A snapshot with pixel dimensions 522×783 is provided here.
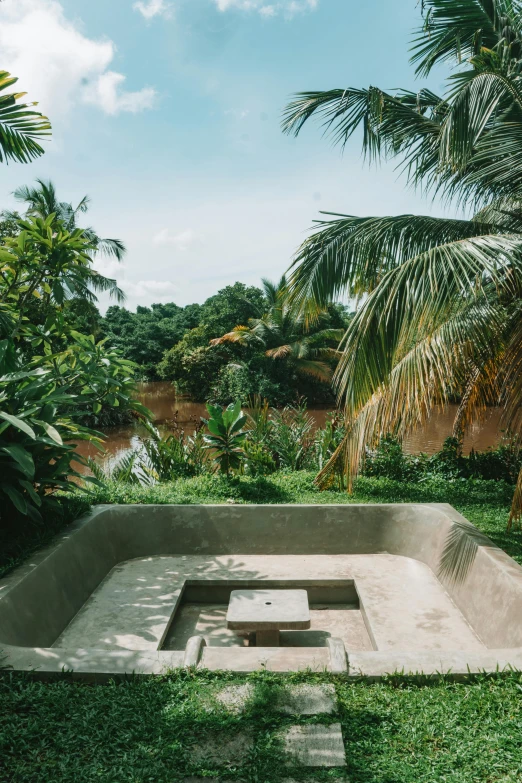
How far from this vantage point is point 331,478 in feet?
21.0

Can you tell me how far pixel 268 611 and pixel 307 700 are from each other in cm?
122

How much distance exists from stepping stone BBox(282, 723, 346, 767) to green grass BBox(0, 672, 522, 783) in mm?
37

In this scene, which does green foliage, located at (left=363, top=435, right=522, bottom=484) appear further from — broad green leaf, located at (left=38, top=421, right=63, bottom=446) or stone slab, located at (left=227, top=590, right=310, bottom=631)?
broad green leaf, located at (left=38, top=421, right=63, bottom=446)

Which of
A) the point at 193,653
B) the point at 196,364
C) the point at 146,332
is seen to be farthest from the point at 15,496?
the point at 146,332

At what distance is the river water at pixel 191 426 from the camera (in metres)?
12.0

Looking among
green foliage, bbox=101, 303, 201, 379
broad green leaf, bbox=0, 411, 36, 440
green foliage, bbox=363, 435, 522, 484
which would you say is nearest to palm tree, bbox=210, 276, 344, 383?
green foliage, bbox=101, 303, 201, 379

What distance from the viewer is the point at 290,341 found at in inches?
900

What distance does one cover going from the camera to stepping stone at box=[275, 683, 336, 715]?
7.78 feet

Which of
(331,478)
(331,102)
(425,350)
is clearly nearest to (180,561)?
(331,478)

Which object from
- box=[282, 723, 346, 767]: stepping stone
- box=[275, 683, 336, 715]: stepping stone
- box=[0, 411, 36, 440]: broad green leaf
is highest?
box=[0, 411, 36, 440]: broad green leaf

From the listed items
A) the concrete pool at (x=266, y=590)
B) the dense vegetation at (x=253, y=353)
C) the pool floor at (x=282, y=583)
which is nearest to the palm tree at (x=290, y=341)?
the dense vegetation at (x=253, y=353)

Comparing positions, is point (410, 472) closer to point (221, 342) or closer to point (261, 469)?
point (261, 469)

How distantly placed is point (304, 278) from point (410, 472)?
361 centimetres

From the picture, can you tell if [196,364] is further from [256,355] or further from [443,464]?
[443,464]
